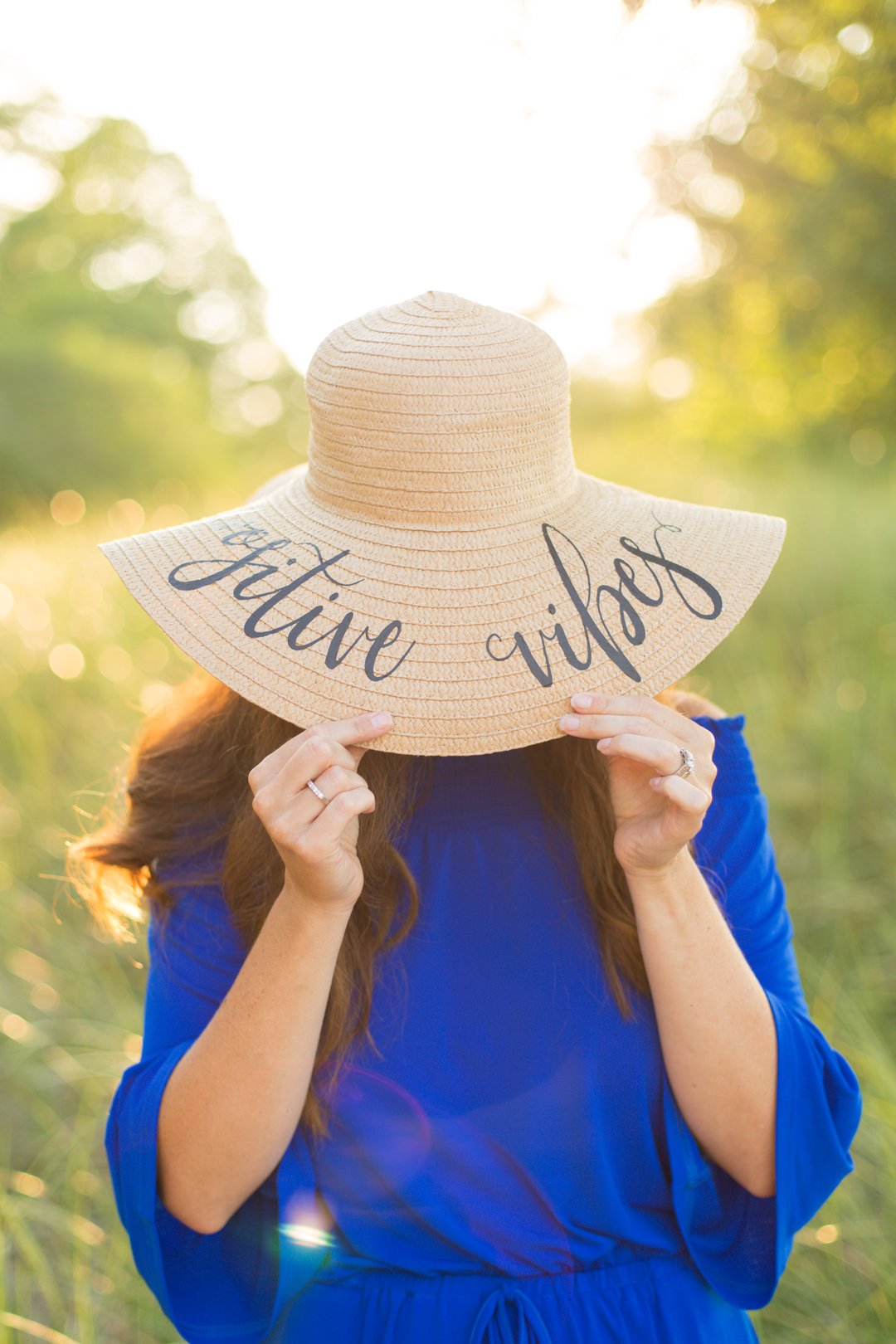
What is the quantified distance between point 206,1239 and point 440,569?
110cm

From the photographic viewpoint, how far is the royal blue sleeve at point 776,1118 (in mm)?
1567

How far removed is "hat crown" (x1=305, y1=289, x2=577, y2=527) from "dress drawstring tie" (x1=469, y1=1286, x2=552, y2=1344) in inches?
44.4

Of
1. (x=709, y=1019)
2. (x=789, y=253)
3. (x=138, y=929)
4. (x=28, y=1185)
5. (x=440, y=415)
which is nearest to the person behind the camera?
(x=440, y=415)

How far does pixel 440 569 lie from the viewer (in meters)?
1.40

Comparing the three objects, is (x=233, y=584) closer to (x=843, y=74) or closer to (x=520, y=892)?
(x=520, y=892)

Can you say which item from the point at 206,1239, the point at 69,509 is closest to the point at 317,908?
the point at 206,1239

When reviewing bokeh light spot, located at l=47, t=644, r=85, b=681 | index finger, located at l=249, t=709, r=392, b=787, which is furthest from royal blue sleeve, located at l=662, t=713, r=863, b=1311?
bokeh light spot, located at l=47, t=644, r=85, b=681

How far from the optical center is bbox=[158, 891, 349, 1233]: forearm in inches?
56.0

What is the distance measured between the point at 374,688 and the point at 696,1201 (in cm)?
95

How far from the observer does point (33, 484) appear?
2127 centimetres

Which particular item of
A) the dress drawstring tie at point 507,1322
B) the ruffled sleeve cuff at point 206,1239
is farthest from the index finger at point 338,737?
the dress drawstring tie at point 507,1322

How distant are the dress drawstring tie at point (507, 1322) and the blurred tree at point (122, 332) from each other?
1971cm

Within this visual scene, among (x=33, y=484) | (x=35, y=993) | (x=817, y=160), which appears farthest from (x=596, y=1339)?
(x=33, y=484)

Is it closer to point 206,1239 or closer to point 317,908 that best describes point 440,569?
point 317,908
